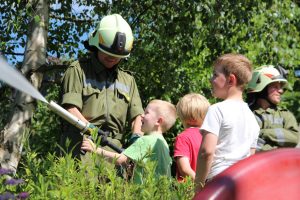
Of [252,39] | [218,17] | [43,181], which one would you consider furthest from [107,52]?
[252,39]

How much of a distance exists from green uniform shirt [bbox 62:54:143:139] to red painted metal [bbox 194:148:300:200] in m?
2.52

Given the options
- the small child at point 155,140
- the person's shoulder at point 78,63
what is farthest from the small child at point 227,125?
the person's shoulder at point 78,63

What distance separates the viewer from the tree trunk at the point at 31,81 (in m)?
6.65

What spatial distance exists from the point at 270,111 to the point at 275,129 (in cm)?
14

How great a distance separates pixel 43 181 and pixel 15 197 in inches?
4.7

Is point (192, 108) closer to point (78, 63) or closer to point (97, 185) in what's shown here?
point (78, 63)

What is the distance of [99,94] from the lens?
4418 millimetres

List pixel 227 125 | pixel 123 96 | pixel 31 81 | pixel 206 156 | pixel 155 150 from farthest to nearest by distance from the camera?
1. pixel 31 81
2. pixel 123 96
3. pixel 155 150
4. pixel 227 125
5. pixel 206 156

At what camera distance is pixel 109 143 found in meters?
4.10

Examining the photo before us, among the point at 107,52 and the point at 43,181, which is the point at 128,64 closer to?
the point at 107,52

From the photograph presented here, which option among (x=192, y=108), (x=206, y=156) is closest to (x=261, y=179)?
(x=206, y=156)

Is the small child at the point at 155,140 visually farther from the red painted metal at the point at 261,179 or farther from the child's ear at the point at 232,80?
the red painted metal at the point at 261,179

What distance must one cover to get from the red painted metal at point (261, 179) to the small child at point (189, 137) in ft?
7.24

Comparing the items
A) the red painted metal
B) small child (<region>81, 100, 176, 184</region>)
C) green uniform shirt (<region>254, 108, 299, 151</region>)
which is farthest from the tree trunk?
the red painted metal
